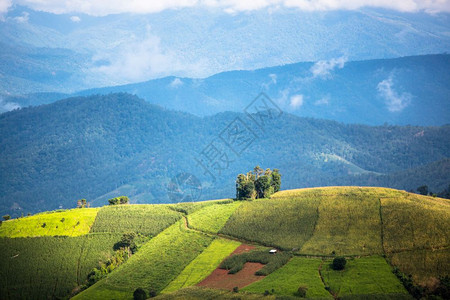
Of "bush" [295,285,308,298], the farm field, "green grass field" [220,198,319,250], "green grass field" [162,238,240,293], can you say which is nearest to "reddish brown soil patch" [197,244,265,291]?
"green grass field" [162,238,240,293]

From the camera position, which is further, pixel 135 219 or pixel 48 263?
pixel 135 219

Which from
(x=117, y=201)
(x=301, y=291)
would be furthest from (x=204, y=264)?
(x=117, y=201)

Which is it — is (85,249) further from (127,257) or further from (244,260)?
(244,260)

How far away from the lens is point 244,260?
100625 millimetres

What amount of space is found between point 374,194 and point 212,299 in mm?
55254

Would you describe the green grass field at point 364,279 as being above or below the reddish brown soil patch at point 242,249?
below

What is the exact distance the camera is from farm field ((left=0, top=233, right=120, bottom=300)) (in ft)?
316

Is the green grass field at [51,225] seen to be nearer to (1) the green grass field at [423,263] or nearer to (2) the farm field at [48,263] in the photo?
(2) the farm field at [48,263]

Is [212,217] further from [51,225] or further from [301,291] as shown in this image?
[301,291]

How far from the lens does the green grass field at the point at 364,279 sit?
3155 inches

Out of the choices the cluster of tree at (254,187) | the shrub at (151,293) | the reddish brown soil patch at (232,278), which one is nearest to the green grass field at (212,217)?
→ the cluster of tree at (254,187)

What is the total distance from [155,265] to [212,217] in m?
28.3

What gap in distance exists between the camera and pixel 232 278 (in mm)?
94312

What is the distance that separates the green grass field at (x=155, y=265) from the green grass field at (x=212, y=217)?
160 inches
